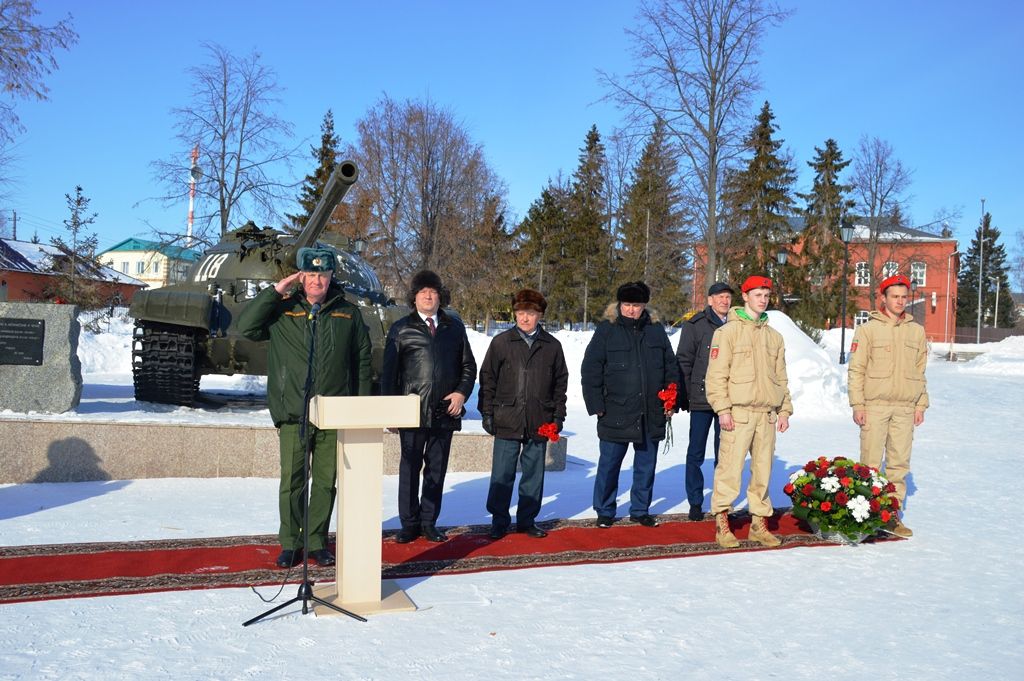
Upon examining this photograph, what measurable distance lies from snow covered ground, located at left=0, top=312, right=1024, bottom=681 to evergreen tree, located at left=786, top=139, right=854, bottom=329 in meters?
42.8

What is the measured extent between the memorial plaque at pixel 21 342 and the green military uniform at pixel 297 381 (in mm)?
5353

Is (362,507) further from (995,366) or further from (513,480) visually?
(995,366)

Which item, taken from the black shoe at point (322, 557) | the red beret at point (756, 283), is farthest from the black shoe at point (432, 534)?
the red beret at point (756, 283)

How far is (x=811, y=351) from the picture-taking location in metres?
16.7

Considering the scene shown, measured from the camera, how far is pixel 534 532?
20.4ft

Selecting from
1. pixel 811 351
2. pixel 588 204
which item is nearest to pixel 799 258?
pixel 588 204

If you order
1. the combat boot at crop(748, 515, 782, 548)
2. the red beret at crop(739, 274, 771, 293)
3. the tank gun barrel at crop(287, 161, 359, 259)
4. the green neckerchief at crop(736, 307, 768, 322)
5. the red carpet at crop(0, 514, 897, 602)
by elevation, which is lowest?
the red carpet at crop(0, 514, 897, 602)

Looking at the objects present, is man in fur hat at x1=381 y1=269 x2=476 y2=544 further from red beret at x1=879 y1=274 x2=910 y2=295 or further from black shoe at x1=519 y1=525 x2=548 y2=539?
red beret at x1=879 y1=274 x2=910 y2=295

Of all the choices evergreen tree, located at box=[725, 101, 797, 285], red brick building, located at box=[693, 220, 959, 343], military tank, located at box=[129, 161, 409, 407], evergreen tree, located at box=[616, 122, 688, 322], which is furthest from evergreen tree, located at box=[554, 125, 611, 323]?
military tank, located at box=[129, 161, 409, 407]

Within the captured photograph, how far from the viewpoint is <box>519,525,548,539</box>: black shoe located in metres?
6.18

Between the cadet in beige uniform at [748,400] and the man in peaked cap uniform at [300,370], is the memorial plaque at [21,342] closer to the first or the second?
the man in peaked cap uniform at [300,370]

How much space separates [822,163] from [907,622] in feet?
166

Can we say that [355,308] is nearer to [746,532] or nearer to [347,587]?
[347,587]

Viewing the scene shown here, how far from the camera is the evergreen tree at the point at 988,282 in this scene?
72.3 meters
